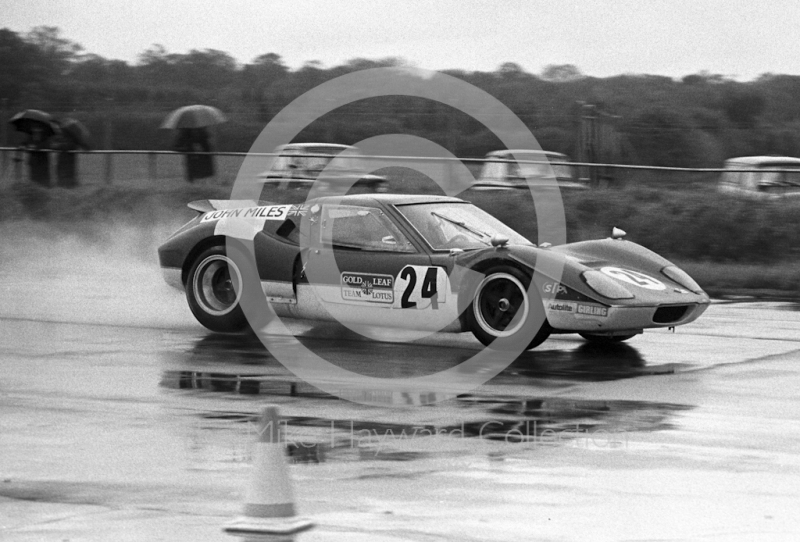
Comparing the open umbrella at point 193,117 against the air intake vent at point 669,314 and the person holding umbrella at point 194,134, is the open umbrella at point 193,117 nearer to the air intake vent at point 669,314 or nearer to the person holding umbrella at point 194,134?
the person holding umbrella at point 194,134

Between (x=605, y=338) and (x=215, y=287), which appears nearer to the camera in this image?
(x=605, y=338)

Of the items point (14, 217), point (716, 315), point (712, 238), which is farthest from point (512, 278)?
point (14, 217)

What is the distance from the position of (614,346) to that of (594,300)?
105cm

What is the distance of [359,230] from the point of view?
32.9 feet

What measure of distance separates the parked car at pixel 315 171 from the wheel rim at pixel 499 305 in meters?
11.6

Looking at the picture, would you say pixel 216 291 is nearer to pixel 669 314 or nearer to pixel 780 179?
pixel 669 314

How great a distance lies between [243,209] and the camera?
426 inches

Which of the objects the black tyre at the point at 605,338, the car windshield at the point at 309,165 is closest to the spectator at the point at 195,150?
the car windshield at the point at 309,165

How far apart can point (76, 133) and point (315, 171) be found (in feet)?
16.0

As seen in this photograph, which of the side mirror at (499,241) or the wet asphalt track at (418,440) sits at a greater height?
the side mirror at (499,241)

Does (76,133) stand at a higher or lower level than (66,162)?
higher

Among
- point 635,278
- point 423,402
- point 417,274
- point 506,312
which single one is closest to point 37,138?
point 417,274

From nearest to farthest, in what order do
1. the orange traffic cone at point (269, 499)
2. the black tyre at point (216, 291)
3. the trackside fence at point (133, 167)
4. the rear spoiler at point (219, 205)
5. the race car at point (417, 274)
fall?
1. the orange traffic cone at point (269, 499)
2. the race car at point (417, 274)
3. the black tyre at point (216, 291)
4. the rear spoiler at point (219, 205)
5. the trackside fence at point (133, 167)

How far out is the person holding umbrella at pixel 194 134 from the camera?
2283cm
